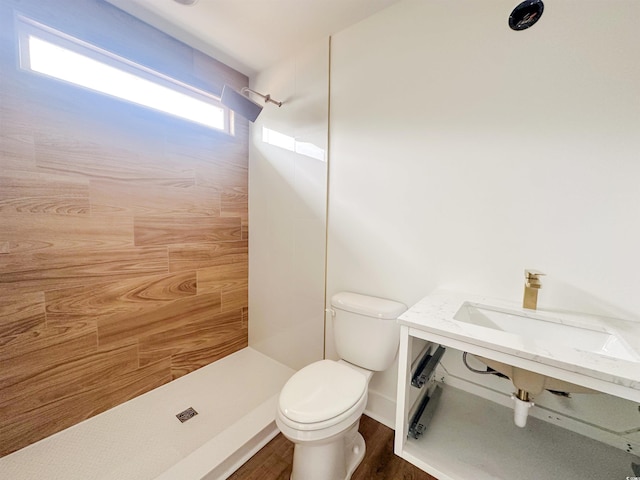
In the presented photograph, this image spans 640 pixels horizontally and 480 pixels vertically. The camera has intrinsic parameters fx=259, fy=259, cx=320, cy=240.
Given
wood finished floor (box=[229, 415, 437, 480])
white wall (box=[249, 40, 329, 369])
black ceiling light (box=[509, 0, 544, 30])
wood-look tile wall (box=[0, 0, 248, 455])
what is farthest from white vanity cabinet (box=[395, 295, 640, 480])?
wood-look tile wall (box=[0, 0, 248, 455])

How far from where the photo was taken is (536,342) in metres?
0.79

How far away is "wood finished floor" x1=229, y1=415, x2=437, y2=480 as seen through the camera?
48.6 inches

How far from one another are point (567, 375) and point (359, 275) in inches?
39.5

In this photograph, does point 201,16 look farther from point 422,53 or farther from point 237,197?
point 422,53

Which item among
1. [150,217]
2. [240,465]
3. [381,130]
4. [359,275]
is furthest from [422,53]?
[240,465]

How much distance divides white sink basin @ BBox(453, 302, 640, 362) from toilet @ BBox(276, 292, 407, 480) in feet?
1.19

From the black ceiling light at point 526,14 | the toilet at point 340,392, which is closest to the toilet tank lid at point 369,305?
the toilet at point 340,392

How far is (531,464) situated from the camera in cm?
104

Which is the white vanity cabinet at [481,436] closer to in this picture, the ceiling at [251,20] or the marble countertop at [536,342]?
the marble countertop at [536,342]

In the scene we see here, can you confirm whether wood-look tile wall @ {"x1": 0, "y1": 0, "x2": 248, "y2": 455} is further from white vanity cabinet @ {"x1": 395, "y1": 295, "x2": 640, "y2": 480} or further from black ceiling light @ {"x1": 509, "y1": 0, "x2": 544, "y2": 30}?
black ceiling light @ {"x1": 509, "y1": 0, "x2": 544, "y2": 30}

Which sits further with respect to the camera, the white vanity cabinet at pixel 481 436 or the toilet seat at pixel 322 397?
the toilet seat at pixel 322 397

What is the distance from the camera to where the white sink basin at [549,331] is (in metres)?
0.79

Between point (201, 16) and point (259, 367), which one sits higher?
point (201, 16)

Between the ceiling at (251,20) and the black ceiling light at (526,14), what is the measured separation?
596 millimetres
